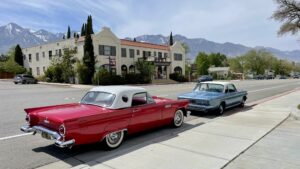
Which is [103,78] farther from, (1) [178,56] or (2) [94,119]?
(2) [94,119]

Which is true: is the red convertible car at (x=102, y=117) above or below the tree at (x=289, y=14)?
below

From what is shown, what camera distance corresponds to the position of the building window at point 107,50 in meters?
41.3

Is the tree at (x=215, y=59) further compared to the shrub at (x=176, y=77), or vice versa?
the tree at (x=215, y=59)

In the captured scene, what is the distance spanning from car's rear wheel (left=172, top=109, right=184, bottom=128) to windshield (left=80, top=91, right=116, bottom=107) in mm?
2521

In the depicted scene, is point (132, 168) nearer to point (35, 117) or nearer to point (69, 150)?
point (69, 150)

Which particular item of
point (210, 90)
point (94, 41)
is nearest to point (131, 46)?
point (94, 41)

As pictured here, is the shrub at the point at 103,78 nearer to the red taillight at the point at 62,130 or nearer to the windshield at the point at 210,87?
the windshield at the point at 210,87

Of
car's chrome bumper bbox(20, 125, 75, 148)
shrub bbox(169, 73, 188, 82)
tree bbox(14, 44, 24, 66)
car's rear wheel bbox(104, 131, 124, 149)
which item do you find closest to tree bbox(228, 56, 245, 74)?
shrub bbox(169, 73, 188, 82)

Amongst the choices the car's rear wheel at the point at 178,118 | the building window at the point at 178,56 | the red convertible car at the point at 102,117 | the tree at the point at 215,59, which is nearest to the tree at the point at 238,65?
the tree at the point at 215,59

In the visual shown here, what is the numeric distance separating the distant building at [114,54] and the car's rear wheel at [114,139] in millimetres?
34178

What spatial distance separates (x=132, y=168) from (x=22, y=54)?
57.2 m

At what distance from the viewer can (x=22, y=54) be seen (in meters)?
54.9

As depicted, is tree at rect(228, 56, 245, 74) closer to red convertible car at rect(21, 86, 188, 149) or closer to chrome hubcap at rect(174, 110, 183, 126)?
chrome hubcap at rect(174, 110, 183, 126)

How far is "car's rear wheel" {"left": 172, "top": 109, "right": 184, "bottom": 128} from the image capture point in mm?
8352
